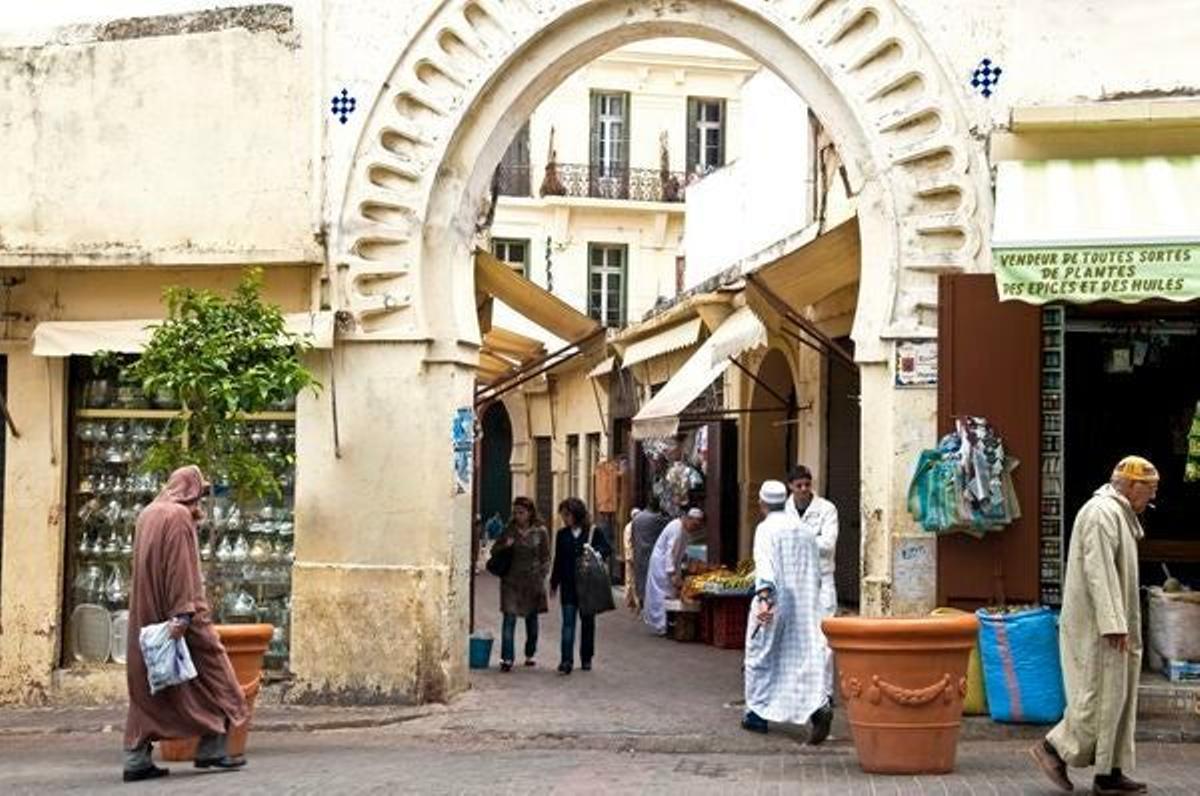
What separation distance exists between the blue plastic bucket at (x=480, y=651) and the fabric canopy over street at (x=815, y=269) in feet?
11.9

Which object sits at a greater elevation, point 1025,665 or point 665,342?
point 665,342

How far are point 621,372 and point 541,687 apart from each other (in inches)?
605

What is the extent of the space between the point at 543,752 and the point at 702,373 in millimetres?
8285

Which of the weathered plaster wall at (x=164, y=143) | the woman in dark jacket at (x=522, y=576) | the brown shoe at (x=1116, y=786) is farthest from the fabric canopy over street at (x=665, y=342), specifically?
the brown shoe at (x=1116, y=786)

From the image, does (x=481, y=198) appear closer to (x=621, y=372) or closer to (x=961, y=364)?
(x=961, y=364)

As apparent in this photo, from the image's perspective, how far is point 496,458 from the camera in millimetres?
41312

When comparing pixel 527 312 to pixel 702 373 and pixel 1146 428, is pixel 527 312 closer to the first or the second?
pixel 702 373

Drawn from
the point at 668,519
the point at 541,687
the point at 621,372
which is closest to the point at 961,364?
the point at 541,687

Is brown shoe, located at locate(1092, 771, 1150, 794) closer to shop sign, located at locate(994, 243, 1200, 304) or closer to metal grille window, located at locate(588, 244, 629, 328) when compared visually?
shop sign, located at locate(994, 243, 1200, 304)

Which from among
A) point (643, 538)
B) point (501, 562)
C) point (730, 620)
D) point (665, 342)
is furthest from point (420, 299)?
point (665, 342)

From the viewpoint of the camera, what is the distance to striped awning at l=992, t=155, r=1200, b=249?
36.1 ft

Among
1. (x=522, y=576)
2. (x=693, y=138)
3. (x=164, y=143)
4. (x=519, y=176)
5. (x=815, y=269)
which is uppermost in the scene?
(x=693, y=138)

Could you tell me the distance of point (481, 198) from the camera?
547 inches

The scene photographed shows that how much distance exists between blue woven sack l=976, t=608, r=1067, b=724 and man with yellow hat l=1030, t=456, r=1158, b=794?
179cm
